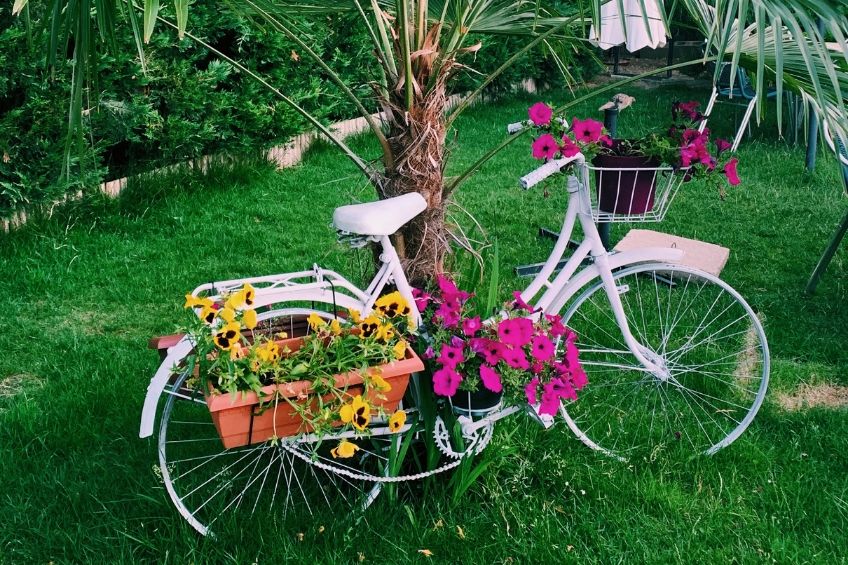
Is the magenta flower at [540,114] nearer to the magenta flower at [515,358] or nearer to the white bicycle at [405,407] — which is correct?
the white bicycle at [405,407]

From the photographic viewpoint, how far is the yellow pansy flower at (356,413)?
7.48 feet

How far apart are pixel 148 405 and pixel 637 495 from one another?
5.10 ft

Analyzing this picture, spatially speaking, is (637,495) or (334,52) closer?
(637,495)

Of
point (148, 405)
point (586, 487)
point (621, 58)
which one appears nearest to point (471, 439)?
point (586, 487)

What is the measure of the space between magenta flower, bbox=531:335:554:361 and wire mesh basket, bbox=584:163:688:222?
459 millimetres

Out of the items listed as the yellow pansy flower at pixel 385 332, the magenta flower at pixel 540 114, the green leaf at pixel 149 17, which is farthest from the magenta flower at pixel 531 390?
the green leaf at pixel 149 17

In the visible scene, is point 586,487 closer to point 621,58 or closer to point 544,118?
point 544,118

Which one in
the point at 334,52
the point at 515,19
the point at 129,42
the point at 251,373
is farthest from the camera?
the point at 334,52

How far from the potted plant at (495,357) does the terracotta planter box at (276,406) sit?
13 centimetres

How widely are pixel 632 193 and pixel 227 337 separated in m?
1.30

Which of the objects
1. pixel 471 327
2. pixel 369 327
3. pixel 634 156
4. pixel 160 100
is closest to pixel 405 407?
pixel 471 327

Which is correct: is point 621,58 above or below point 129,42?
below

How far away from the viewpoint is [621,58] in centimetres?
1287

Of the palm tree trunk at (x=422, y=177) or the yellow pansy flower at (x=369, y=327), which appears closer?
the yellow pansy flower at (x=369, y=327)
